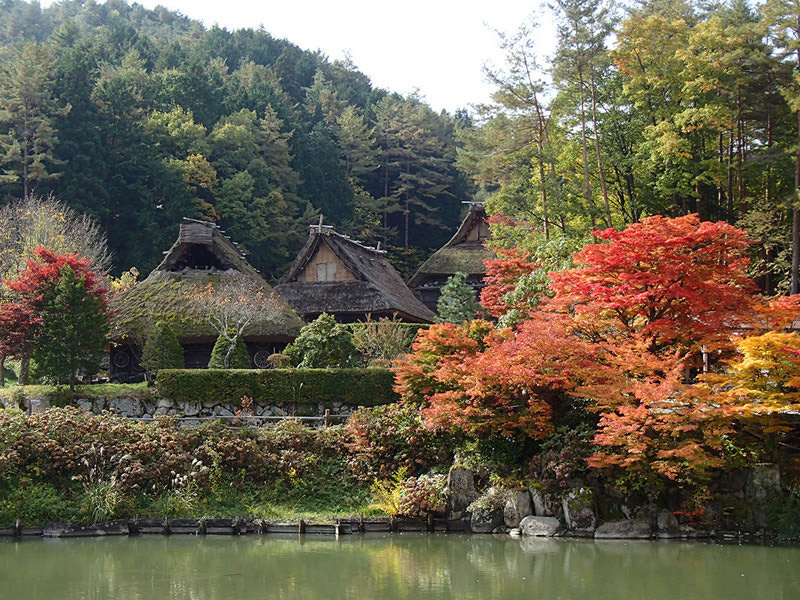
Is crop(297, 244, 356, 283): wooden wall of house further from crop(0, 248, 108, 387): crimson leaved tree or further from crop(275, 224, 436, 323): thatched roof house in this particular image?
crop(0, 248, 108, 387): crimson leaved tree

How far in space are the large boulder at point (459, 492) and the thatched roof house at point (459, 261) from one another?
2486 cm

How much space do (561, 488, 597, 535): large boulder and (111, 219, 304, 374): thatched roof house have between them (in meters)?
→ 13.8

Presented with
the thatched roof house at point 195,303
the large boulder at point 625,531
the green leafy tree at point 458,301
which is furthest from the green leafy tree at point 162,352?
the large boulder at point 625,531

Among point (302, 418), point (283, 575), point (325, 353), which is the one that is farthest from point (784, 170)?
point (283, 575)

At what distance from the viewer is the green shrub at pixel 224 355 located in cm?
2561

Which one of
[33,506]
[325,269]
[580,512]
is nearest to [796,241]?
[580,512]

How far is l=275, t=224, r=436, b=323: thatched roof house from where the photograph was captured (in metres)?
35.7

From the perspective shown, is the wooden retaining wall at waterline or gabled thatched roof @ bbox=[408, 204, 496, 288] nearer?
the wooden retaining wall at waterline

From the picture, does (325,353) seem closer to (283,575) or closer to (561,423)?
(561,423)

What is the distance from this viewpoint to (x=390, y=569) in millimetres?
13641

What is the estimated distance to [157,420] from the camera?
20375mm

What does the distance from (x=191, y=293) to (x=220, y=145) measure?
21.9 meters

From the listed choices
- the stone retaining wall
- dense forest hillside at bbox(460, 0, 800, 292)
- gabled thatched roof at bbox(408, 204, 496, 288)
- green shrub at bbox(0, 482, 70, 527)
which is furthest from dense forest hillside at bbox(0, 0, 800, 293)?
green shrub at bbox(0, 482, 70, 527)

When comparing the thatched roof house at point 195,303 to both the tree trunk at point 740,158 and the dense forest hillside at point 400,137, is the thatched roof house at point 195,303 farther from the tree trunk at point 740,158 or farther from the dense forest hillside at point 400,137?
the tree trunk at point 740,158
